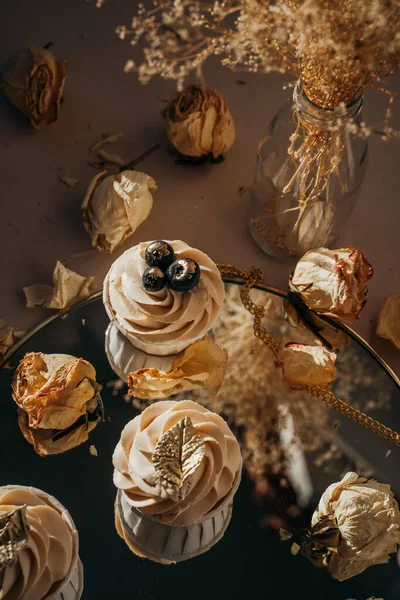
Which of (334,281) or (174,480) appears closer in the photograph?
(174,480)

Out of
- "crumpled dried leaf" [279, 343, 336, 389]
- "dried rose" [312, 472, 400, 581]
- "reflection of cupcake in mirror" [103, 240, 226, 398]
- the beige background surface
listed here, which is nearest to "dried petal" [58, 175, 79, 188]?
the beige background surface

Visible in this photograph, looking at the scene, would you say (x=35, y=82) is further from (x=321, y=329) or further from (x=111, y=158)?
(x=321, y=329)

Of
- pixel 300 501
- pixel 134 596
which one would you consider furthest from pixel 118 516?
pixel 300 501

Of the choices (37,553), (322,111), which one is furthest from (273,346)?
(37,553)

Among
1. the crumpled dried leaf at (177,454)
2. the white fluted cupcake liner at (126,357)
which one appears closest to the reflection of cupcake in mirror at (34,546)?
the crumpled dried leaf at (177,454)

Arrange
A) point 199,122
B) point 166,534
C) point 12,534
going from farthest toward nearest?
point 199,122 → point 166,534 → point 12,534

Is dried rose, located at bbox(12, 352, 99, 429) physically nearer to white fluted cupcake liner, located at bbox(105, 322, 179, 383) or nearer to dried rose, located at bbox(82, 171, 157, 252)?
white fluted cupcake liner, located at bbox(105, 322, 179, 383)
